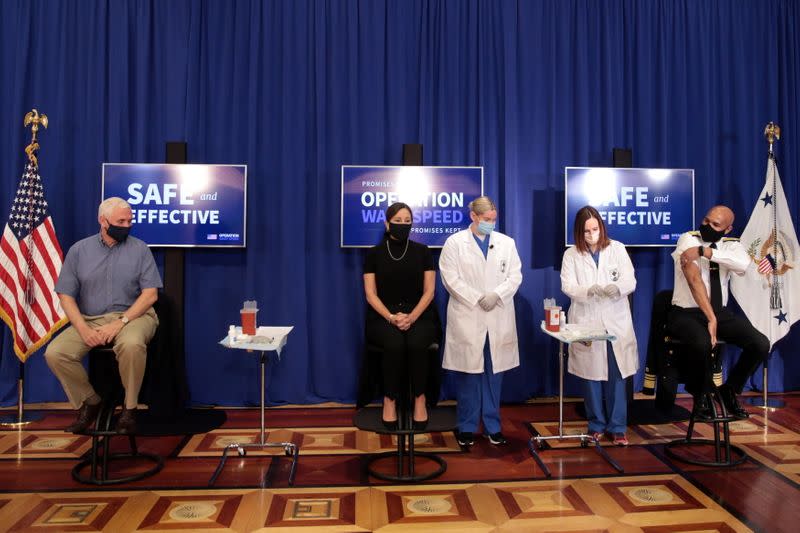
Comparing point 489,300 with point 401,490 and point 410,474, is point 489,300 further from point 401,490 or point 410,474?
point 401,490

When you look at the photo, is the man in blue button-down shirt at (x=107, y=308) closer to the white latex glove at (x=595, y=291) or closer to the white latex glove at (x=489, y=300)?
the white latex glove at (x=489, y=300)

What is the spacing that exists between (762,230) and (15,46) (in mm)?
6443

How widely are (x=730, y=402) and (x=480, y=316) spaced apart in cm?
168

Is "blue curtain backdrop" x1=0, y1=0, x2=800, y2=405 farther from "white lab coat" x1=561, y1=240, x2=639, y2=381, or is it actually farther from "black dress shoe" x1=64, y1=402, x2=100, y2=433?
"black dress shoe" x1=64, y1=402, x2=100, y2=433

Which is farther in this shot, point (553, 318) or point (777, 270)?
point (777, 270)

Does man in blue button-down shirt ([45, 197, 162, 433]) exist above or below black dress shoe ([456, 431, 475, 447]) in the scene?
above

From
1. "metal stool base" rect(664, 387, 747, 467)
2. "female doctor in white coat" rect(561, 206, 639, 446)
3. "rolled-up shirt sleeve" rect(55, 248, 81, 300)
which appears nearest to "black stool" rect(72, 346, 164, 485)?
"rolled-up shirt sleeve" rect(55, 248, 81, 300)

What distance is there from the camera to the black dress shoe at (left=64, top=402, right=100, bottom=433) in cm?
317

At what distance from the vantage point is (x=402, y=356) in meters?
3.20

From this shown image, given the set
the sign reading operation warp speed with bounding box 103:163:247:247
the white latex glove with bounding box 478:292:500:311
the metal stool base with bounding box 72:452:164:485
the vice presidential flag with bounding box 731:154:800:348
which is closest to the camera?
the metal stool base with bounding box 72:452:164:485

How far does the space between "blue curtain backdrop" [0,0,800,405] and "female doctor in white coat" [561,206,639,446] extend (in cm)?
106

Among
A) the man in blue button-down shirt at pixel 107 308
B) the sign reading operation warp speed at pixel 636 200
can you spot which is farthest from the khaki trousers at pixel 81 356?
the sign reading operation warp speed at pixel 636 200

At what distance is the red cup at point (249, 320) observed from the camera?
11.0ft

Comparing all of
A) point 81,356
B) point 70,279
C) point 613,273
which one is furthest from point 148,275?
point 613,273
